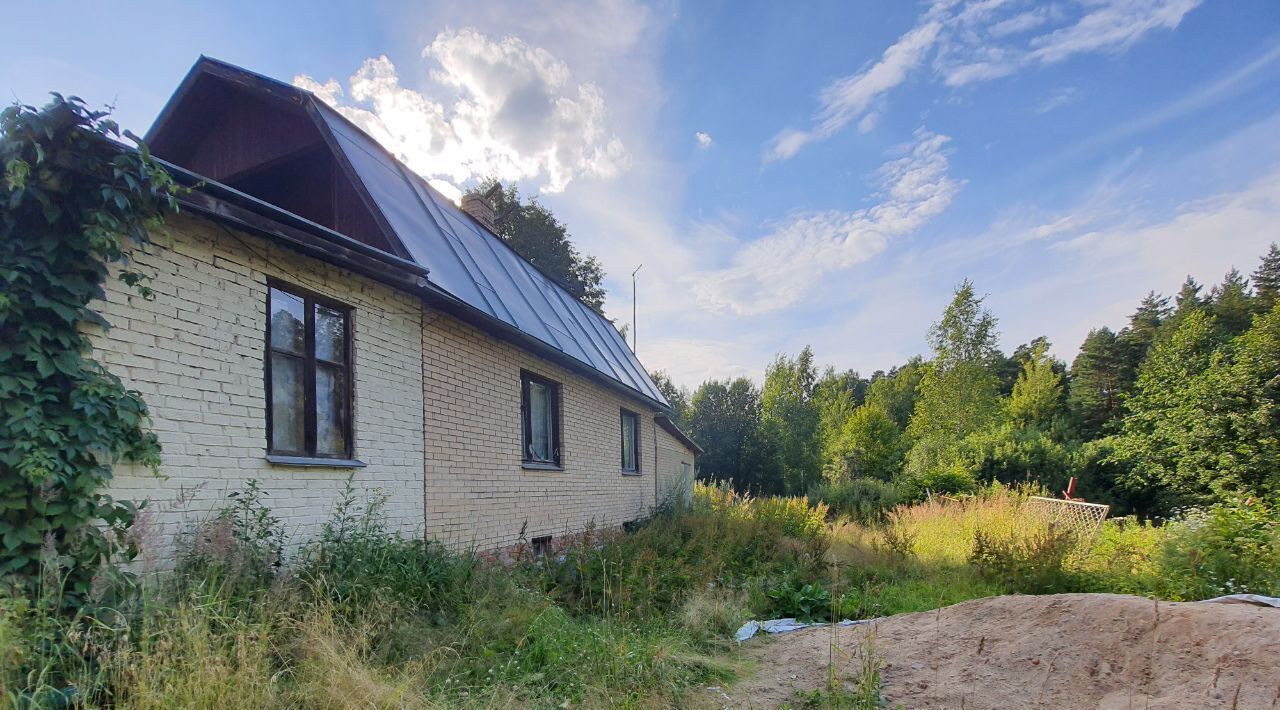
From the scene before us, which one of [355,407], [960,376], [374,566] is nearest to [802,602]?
[374,566]

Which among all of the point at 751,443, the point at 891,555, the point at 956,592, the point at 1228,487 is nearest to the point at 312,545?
the point at 956,592

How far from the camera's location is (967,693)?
3.68 meters

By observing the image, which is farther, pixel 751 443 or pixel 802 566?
pixel 751 443

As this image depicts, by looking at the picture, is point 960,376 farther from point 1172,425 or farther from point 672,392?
point 672,392

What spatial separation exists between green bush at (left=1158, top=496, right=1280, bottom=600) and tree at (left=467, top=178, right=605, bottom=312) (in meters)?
23.0

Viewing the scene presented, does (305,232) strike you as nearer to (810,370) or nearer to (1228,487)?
(1228,487)

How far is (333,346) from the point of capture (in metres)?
5.32

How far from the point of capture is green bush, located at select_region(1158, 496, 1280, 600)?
5.76m

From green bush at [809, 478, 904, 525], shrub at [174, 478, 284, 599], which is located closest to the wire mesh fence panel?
green bush at [809, 478, 904, 525]

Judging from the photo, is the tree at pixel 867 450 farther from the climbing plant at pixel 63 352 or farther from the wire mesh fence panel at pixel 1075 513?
the climbing plant at pixel 63 352

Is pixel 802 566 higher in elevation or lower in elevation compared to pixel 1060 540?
lower

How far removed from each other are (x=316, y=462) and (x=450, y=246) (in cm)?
367

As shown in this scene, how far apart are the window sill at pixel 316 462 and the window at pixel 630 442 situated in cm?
761

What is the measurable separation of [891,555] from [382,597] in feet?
23.7
